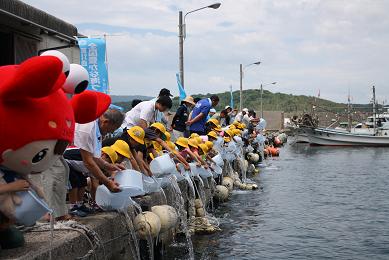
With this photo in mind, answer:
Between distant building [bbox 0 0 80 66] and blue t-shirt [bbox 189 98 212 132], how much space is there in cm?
378

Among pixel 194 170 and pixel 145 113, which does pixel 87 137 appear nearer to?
pixel 145 113

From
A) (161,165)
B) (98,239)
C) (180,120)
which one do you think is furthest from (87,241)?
(180,120)

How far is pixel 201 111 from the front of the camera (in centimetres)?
1491

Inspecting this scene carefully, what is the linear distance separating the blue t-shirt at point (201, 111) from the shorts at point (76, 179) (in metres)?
7.75

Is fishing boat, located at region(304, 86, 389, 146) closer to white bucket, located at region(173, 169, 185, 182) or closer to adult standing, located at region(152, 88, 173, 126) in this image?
adult standing, located at region(152, 88, 173, 126)

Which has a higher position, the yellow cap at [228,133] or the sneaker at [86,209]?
the yellow cap at [228,133]

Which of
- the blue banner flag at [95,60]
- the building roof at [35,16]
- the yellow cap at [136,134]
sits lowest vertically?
the yellow cap at [136,134]

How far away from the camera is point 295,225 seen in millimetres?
12836

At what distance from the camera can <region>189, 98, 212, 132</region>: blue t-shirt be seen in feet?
48.5

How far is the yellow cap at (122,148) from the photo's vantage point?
7859 mm

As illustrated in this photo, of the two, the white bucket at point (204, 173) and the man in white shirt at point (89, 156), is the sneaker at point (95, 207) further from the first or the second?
the white bucket at point (204, 173)

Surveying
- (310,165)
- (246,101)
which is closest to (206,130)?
(310,165)

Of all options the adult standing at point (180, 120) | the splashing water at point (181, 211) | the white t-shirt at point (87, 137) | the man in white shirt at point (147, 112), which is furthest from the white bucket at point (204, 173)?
the white t-shirt at point (87, 137)

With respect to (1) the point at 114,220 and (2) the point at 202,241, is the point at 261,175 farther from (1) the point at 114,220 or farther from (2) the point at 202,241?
(1) the point at 114,220
